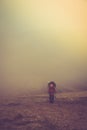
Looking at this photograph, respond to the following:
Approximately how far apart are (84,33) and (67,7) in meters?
0.83

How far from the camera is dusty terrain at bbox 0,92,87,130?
345cm

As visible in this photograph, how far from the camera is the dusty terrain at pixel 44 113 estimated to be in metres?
3.45

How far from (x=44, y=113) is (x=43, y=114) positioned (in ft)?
0.15

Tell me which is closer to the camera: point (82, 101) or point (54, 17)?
point (82, 101)

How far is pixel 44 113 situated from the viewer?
12.7ft

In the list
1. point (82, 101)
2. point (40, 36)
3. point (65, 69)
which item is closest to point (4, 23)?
point (40, 36)

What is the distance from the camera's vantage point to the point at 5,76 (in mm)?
4828

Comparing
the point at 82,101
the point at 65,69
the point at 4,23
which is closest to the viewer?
the point at 82,101

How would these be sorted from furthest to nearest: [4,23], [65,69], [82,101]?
[65,69] → [4,23] → [82,101]

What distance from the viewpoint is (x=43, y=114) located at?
3.82m

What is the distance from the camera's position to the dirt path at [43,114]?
344 cm

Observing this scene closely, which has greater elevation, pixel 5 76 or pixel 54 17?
pixel 54 17

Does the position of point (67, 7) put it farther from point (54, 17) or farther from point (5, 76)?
point (5, 76)

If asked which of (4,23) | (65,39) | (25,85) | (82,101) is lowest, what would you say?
(82,101)
